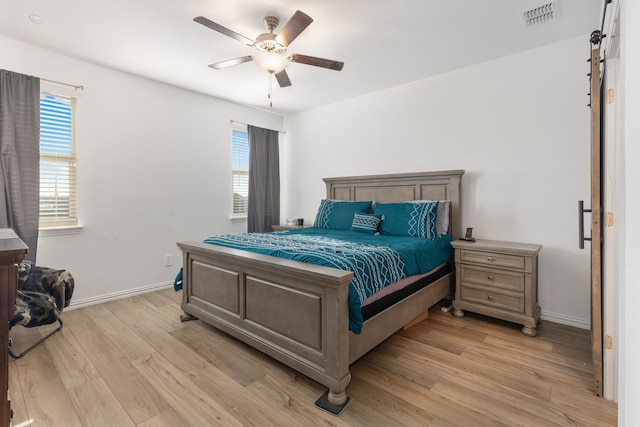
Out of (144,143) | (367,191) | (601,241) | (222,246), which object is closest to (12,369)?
(222,246)

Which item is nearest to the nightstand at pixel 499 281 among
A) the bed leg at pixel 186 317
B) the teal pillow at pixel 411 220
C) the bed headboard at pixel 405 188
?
the teal pillow at pixel 411 220

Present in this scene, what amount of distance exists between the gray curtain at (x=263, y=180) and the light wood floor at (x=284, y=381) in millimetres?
2312

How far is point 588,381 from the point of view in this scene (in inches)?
74.2

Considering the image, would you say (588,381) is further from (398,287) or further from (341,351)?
(341,351)

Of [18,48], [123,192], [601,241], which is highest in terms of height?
[18,48]

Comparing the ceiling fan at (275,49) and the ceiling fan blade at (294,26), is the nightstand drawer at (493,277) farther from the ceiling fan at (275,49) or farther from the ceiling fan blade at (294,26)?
the ceiling fan blade at (294,26)

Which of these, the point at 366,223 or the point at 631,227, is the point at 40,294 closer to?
the point at 366,223

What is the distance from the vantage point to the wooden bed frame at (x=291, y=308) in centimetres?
171

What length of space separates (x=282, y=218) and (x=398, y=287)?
3.30 metres

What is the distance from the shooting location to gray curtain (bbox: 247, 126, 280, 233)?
472 centimetres

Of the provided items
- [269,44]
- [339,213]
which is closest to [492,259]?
[339,213]

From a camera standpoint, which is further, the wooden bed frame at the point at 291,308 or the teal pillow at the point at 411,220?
the teal pillow at the point at 411,220

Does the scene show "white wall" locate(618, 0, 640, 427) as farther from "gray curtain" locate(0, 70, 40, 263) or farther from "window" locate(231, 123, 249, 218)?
"window" locate(231, 123, 249, 218)

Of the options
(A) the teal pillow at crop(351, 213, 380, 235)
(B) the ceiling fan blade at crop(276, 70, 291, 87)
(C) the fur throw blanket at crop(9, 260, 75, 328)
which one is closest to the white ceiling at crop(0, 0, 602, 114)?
(B) the ceiling fan blade at crop(276, 70, 291, 87)
